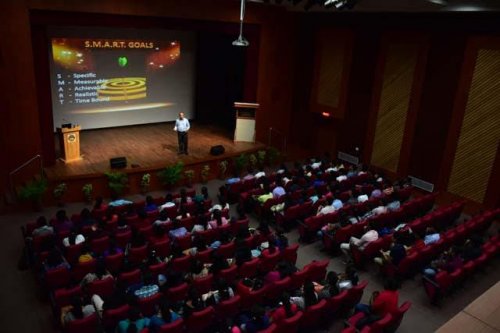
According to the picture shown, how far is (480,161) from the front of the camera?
10484mm

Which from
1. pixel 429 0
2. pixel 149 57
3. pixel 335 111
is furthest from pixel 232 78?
pixel 429 0

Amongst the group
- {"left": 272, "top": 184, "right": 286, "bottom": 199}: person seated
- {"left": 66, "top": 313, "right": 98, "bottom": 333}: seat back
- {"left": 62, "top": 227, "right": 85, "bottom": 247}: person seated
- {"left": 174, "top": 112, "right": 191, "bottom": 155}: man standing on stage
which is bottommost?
{"left": 66, "top": 313, "right": 98, "bottom": 333}: seat back

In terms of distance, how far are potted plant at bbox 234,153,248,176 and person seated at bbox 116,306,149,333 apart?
7273 millimetres

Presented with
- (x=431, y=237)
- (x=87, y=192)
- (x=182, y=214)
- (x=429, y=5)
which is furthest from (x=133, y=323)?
(x=429, y=5)

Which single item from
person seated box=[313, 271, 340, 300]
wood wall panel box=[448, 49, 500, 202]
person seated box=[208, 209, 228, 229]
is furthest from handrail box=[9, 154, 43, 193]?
wood wall panel box=[448, 49, 500, 202]

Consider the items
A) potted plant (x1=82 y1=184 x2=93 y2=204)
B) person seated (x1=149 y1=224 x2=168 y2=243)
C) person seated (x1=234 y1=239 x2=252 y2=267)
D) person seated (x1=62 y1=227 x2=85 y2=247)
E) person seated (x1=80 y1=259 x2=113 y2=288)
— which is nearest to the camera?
person seated (x1=80 y1=259 x2=113 y2=288)

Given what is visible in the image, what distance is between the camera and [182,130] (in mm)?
12023

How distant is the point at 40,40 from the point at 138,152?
3.79 metres

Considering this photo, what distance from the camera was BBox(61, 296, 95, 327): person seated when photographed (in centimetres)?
533

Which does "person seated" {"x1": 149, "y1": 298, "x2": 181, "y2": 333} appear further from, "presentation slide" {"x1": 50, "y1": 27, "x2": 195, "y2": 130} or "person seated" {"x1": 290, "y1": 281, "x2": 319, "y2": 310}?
"presentation slide" {"x1": 50, "y1": 27, "x2": 195, "y2": 130}

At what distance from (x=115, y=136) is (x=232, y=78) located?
4602 mm

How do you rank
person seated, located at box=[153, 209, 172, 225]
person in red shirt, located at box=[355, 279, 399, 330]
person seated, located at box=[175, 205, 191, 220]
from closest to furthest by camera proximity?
person in red shirt, located at box=[355, 279, 399, 330] → person seated, located at box=[153, 209, 172, 225] → person seated, located at box=[175, 205, 191, 220]

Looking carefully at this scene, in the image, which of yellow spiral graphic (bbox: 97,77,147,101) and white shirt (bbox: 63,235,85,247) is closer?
white shirt (bbox: 63,235,85,247)

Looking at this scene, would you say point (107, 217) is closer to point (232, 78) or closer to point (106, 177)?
point (106, 177)
